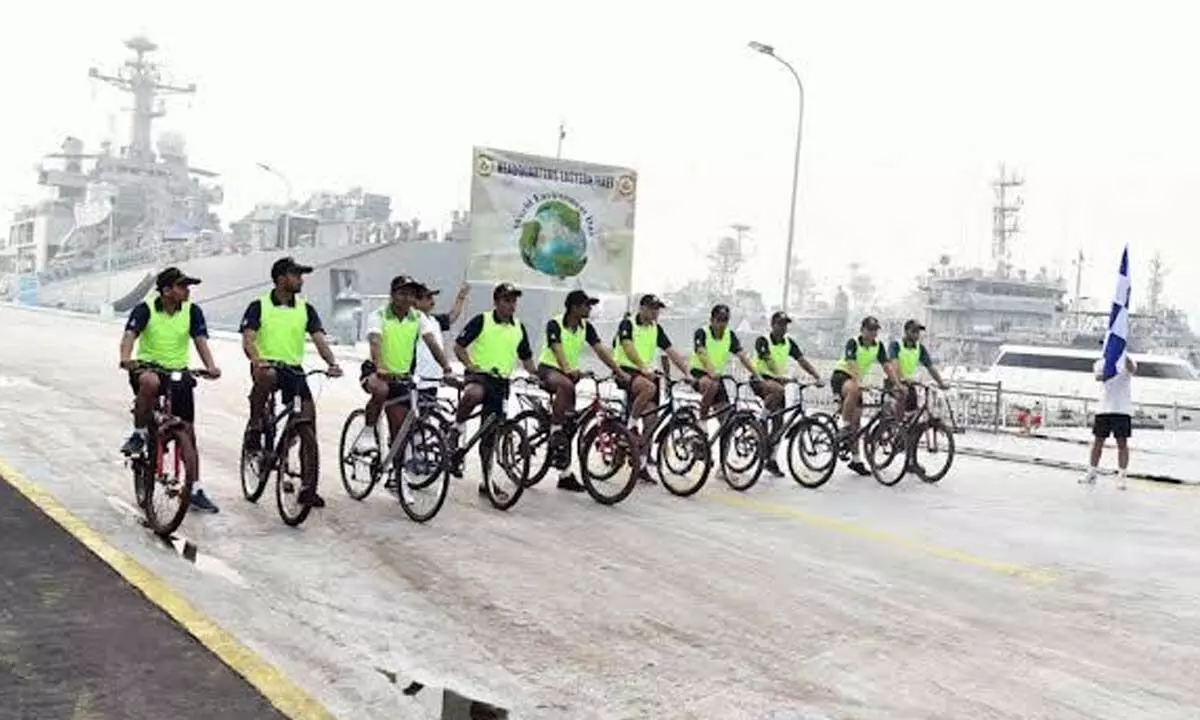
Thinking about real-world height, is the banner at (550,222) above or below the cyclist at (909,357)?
above

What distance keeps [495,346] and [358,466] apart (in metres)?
1.46

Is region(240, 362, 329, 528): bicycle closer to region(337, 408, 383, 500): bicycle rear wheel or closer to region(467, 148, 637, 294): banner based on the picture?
region(337, 408, 383, 500): bicycle rear wheel

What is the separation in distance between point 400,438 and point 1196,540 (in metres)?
6.71

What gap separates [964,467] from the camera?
14.0 meters

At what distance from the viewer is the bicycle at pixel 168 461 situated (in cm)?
690

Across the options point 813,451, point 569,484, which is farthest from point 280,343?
point 813,451

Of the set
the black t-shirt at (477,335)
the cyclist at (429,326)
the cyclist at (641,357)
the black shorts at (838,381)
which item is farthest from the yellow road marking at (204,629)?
the black shorts at (838,381)

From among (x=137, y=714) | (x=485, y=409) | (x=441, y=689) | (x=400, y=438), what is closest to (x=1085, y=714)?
(x=441, y=689)

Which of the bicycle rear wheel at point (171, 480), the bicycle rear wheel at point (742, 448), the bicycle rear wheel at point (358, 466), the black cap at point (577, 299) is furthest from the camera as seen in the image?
the bicycle rear wheel at point (742, 448)

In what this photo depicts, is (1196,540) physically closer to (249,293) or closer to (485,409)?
(485,409)

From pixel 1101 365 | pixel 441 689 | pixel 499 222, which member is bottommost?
pixel 441 689

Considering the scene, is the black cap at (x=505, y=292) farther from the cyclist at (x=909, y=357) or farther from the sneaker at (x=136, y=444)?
the cyclist at (x=909, y=357)

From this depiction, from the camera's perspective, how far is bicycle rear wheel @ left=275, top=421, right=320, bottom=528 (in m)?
7.42

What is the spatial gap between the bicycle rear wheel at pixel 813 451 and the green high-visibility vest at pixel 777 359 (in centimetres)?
69
